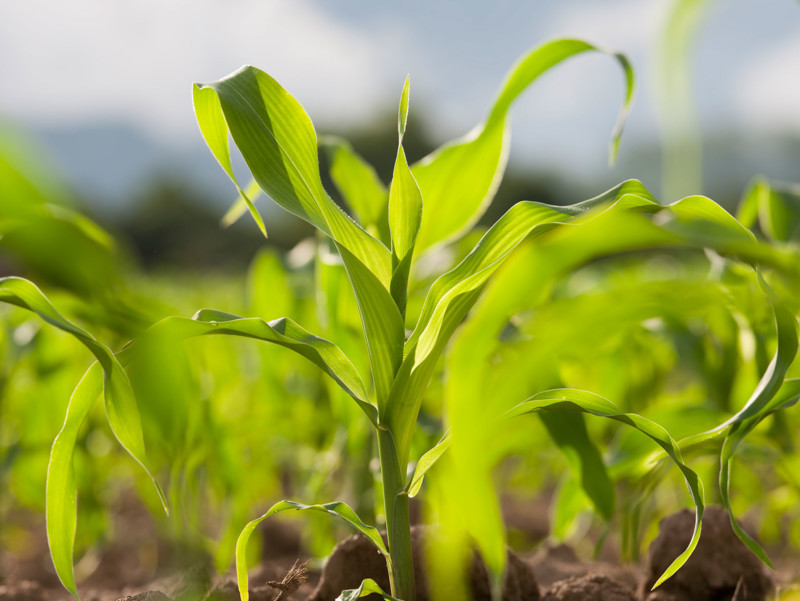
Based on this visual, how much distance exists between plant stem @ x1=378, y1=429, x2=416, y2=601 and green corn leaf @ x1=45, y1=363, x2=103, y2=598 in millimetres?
247

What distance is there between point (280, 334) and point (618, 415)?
0.27 m

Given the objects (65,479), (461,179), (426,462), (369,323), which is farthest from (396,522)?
(461,179)

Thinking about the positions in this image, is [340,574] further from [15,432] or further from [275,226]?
[275,226]

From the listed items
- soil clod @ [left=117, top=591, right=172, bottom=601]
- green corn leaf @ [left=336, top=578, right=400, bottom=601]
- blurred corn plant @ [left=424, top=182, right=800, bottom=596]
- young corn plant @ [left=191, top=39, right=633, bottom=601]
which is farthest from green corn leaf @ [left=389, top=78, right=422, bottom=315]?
soil clod @ [left=117, top=591, right=172, bottom=601]

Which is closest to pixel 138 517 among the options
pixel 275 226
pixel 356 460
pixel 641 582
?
pixel 356 460

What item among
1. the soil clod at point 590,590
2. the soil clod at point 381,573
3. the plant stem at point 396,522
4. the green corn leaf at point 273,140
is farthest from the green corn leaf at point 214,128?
the soil clod at point 590,590

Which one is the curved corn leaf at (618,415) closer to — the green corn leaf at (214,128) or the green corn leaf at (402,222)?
the green corn leaf at (402,222)

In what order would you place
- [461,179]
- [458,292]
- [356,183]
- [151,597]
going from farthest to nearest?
[356,183] → [461,179] → [151,597] → [458,292]

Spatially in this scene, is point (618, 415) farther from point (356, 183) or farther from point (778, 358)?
point (356, 183)

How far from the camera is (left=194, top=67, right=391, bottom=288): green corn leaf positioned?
1.87ft

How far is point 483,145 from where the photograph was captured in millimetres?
819

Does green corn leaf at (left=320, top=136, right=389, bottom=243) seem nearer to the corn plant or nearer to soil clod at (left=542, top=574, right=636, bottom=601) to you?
the corn plant

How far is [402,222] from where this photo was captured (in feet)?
2.12

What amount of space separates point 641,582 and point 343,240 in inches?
18.6
